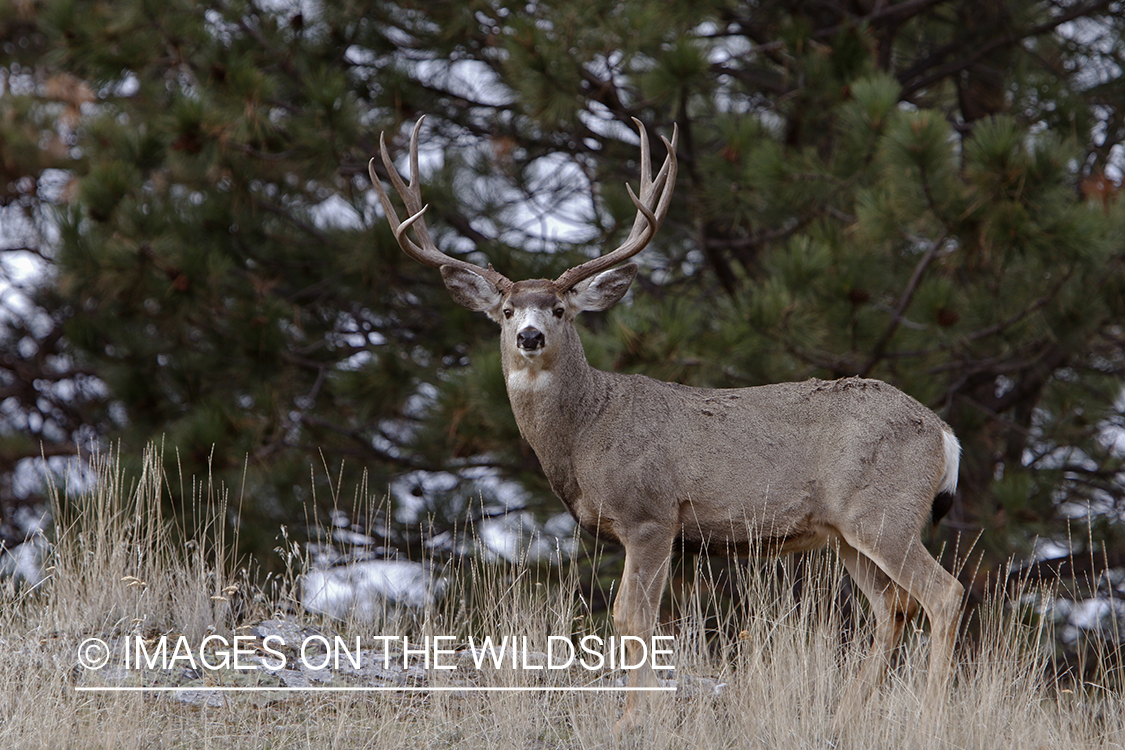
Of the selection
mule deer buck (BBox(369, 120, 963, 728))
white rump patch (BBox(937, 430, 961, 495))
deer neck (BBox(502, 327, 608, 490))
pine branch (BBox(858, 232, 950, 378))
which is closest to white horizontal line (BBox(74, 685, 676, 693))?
mule deer buck (BBox(369, 120, 963, 728))

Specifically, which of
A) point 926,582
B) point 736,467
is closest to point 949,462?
point 926,582

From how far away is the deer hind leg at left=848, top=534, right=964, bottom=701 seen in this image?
5680mm

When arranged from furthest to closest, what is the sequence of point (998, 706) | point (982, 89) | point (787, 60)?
1. point (982, 89)
2. point (787, 60)
3. point (998, 706)

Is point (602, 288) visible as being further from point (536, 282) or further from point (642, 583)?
point (642, 583)

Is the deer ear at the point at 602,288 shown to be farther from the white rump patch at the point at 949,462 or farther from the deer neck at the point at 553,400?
the white rump patch at the point at 949,462

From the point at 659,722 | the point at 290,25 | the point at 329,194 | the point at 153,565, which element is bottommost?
the point at 659,722

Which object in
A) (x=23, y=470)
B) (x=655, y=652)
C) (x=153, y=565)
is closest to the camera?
(x=655, y=652)

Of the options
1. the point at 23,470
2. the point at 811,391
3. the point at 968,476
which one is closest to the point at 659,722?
the point at 811,391

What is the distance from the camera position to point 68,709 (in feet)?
16.0

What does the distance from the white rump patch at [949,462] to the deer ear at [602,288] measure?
1747mm

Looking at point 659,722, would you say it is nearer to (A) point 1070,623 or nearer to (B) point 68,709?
(B) point 68,709

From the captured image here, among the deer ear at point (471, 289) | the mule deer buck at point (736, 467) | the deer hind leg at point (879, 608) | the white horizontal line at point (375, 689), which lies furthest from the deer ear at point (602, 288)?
the white horizontal line at point (375, 689)

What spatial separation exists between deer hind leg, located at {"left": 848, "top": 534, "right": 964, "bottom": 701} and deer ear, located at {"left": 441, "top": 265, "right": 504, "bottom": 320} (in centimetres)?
215

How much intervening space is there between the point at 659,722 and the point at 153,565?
118 inches
